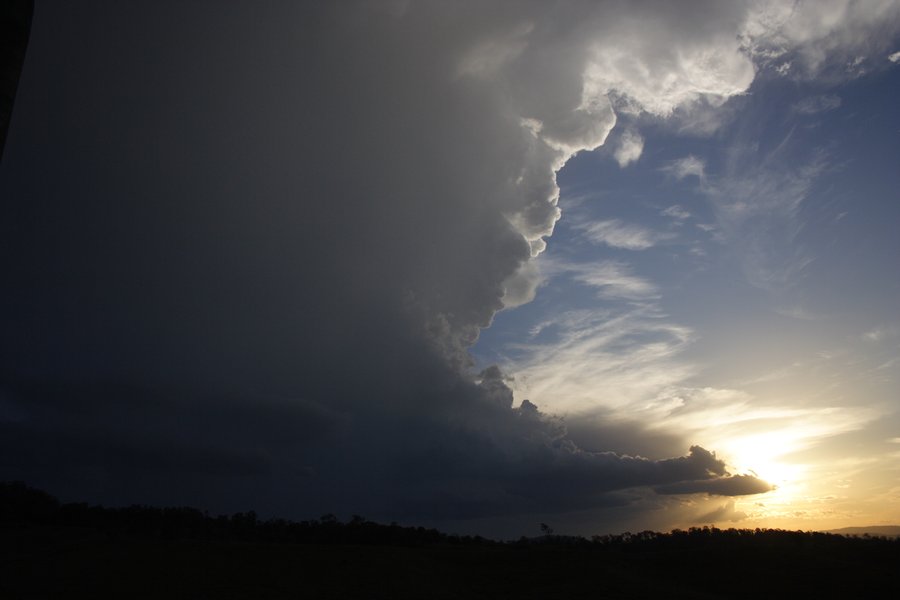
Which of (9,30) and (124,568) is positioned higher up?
(9,30)

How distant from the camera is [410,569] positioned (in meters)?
45.3

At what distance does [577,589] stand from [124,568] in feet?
109

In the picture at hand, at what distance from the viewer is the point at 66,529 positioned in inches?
2125

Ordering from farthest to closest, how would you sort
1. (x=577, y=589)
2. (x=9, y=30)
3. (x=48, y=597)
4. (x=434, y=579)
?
1. (x=434, y=579)
2. (x=577, y=589)
3. (x=48, y=597)
4. (x=9, y=30)

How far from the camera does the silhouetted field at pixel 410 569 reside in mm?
39656

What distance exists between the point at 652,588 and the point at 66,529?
5272 centimetres

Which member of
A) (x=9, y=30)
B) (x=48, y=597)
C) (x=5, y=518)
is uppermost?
(x=9, y=30)

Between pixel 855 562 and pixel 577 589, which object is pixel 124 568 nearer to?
pixel 577 589

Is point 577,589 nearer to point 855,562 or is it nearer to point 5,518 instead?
point 855,562

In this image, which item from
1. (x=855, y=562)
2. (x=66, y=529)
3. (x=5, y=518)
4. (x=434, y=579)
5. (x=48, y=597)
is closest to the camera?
(x=48, y=597)

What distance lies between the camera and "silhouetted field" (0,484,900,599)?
1561 inches

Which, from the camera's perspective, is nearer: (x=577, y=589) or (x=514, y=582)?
(x=577, y=589)

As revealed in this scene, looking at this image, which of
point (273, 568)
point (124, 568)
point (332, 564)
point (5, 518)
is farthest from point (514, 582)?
point (5, 518)

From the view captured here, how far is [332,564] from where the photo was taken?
45781mm
